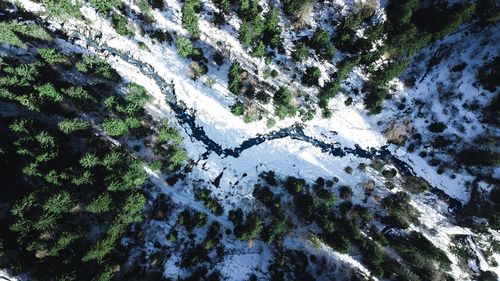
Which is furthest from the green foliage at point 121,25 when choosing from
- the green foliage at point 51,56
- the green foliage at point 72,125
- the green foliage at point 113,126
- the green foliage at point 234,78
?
the green foliage at point 234,78

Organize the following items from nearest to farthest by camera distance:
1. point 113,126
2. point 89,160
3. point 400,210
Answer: point 89,160, point 113,126, point 400,210

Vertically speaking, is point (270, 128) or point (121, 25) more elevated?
point (121, 25)

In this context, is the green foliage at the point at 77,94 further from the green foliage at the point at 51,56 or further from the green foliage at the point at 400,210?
the green foliage at the point at 400,210

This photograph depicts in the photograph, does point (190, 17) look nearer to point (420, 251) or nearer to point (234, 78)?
point (234, 78)

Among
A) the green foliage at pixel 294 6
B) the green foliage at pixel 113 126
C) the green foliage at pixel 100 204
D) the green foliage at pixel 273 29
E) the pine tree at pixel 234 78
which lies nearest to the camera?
the green foliage at pixel 100 204

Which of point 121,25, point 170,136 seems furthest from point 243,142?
point 121,25

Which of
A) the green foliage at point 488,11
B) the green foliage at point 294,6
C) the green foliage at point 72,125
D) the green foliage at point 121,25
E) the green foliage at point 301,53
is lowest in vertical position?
the green foliage at point 72,125

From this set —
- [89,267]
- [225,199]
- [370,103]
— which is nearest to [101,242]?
[89,267]
